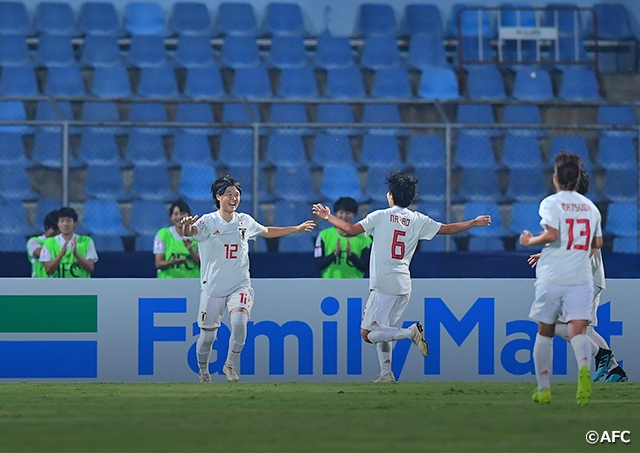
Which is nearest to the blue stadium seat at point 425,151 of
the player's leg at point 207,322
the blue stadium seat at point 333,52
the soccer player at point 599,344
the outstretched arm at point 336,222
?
the blue stadium seat at point 333,52

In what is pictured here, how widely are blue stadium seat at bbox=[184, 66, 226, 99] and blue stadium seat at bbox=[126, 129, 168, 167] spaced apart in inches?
66.8

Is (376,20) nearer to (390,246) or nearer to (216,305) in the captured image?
(390,246)

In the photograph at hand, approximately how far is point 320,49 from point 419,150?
3390mm

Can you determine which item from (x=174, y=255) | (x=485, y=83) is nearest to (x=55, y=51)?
(x=174, y=255)

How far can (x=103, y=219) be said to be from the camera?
46.1 ft

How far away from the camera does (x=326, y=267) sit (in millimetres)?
12391

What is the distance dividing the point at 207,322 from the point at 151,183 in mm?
4433

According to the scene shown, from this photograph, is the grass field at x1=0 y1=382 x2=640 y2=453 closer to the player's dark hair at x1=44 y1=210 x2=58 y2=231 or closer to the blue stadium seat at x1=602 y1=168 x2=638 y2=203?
the player's dark hair at x1=44 y1=210 x2=58 y2=231

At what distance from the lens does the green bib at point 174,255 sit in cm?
1241

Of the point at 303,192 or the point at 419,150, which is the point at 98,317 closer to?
the point at 303,192

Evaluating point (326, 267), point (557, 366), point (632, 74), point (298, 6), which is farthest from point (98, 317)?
point (632, 74)

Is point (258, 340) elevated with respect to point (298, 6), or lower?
lower

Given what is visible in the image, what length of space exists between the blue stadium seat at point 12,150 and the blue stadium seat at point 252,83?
3565 mm

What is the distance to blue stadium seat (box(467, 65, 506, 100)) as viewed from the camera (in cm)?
1700
